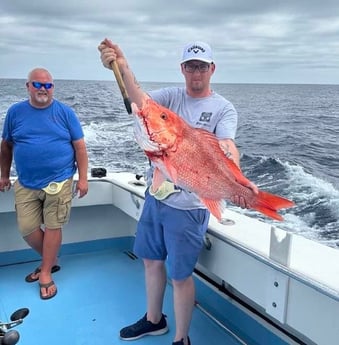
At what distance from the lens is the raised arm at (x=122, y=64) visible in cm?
161

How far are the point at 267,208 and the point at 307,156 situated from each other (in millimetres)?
8118

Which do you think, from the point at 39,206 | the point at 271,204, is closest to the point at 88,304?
the point at 39,206

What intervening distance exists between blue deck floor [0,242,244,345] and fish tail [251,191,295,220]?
1453 millimetres

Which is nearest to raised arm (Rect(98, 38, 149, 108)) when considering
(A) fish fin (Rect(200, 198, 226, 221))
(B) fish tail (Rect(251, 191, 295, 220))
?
(A) fish fin (Rect(200, 198, 226, 221))

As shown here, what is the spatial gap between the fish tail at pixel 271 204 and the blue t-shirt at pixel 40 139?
1.85 metres

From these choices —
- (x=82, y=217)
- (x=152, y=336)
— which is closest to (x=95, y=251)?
(x=82, y=217)

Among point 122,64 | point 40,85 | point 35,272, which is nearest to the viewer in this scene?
point 122,64

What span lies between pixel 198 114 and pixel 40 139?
1.29m

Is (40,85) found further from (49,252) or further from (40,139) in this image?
(49,252)

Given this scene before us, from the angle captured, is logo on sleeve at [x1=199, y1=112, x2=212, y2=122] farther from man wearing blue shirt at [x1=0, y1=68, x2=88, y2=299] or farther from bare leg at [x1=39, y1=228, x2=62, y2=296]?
bare leg at [x1=39, y1=228, x2=62, y2=296]

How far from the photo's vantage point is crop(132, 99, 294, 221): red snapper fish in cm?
116

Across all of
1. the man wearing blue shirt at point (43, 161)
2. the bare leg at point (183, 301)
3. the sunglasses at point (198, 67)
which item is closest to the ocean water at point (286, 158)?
the man wearing blue shirt at point (43, 161)

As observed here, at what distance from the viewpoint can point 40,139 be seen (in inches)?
105

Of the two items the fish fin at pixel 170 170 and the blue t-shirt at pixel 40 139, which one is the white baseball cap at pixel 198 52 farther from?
the blue t-shirt at pixel 40 139
